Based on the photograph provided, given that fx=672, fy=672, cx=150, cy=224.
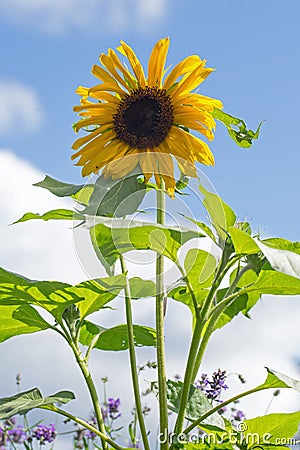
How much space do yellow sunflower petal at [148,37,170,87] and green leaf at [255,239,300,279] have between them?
0.41 m

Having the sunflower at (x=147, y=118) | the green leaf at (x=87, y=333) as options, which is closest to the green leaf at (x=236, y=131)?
the sunflower at (x=147, y=118)

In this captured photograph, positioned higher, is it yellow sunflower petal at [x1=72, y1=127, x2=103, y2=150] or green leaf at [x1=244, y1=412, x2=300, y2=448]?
yellow sunflower petal at [x1=72, y1=127, x2=103, y2=150]

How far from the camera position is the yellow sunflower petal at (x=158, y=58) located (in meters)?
0.94

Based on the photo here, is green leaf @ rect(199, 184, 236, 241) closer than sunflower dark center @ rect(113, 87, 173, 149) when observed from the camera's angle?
Yes

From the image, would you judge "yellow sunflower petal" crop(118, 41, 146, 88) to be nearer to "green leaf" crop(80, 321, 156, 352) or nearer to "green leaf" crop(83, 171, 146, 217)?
"green leaf" crop(83, 171, 146, 217)

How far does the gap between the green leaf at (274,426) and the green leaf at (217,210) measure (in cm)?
26

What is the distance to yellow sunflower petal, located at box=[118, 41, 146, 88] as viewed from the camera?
97 cm

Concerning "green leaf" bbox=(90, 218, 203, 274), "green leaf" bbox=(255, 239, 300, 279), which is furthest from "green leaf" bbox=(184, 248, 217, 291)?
"green leaf" bbox=(255, 239, 300, 279)

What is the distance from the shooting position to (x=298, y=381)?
840 millimetres

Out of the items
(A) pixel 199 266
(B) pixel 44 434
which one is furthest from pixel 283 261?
(B) pixel 44 434

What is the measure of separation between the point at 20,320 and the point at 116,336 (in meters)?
0.23

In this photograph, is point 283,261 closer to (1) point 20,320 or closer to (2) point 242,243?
(2) point 242,243

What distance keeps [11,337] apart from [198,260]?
31cm

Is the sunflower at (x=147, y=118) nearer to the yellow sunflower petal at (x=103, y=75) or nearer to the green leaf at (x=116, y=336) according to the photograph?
the yellow sunflower petal at (x=103, y=75)
